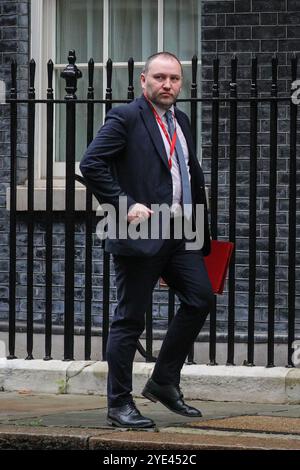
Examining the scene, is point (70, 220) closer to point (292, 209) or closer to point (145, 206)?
point (292, 209)

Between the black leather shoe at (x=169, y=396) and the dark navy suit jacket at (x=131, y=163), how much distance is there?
31.0 inches

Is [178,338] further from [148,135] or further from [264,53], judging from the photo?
[264,53]

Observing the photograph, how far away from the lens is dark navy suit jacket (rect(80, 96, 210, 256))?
6957 mm

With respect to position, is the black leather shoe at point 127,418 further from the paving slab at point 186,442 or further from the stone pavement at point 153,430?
the paving slab at point 186,442

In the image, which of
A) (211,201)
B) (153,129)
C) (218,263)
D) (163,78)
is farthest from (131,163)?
(211,201)

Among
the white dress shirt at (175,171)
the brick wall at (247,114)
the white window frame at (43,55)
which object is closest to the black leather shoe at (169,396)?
the white dress shirt at (175,171)

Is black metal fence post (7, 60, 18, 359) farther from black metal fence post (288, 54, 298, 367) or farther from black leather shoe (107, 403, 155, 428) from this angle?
black leather shoe (107, 403, 155, 428)

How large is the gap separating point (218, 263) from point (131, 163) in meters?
0.96

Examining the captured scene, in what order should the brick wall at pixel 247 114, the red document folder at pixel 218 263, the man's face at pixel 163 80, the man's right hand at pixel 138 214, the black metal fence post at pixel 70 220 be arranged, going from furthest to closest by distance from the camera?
1. the brick wall at pixel 247 114
2. the black metal fence post at pixel 70 220
3. the red document folder at pixel 218 263
4. the man's face at pixel 163 80
5. the man's right hand at pixel 138 214

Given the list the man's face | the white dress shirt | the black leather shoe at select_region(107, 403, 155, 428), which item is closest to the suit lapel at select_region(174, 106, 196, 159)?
the white dress shirt

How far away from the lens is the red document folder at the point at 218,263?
763 centimetres

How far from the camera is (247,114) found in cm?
981
